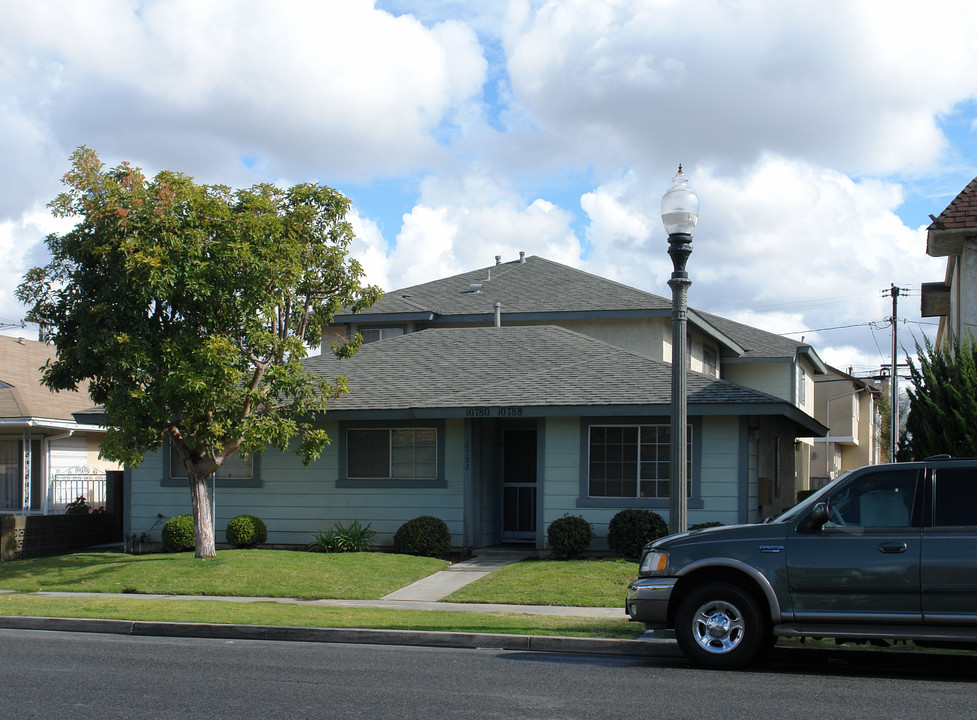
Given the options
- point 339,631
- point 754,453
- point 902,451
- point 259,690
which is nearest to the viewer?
point 259,690

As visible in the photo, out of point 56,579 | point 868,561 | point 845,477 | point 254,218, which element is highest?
point 254,218

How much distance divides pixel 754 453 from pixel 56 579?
39.6ft

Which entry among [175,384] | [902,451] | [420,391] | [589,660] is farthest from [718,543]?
[420,391]

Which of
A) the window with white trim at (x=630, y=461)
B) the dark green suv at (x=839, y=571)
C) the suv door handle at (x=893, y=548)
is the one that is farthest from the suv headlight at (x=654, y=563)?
the window with white trim at (x=630, y=461)

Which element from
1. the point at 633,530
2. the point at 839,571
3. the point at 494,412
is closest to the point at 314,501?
the point at 494,412

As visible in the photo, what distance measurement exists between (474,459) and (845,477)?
10.4m

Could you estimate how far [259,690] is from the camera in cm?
822

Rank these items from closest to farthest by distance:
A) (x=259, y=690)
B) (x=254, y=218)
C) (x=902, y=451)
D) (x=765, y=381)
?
1. (x=259, y=690)
2. (x=902, y=451)
3. (x=254, y=218)
4. (x=765, y=381)

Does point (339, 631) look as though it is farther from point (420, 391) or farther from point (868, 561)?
point (420, 391)

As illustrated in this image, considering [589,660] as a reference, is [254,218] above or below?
above

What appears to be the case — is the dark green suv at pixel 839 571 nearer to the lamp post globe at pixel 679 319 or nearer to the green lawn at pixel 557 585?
the lamp post globe at pixel 679 319

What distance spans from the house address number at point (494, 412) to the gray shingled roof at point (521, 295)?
823 centimetres

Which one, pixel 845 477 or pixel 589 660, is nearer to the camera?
pixel 845 477

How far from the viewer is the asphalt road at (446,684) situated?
7.39 meters
